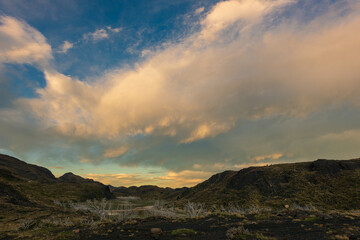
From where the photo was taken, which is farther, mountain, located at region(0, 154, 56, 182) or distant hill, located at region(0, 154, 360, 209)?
mountain, located at region(0, 154, 56, 182)

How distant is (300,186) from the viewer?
82.2 metres

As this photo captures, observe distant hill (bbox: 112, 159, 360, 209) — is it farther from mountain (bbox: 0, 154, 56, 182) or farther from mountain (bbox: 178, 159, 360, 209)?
mountain (bbox: 0, 154, 56, 182)

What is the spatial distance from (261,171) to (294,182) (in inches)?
787

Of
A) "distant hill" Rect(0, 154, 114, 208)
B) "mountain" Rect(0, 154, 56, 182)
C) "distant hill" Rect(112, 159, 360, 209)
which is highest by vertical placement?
"mountain" Rect(0, 154, 56, 182)

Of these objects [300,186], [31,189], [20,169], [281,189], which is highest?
[20,169]

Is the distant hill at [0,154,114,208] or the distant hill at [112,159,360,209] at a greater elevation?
the distant hill at [0,154,114,208]

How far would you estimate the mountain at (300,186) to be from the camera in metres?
69.4

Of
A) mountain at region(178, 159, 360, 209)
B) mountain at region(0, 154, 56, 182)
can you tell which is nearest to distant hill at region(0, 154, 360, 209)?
mountain at region(178, 159, 360, 209)

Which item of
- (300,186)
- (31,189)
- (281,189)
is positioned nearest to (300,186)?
(300,186)

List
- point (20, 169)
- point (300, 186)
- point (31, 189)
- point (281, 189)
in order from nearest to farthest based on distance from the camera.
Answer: point (300, 186), point (281, 189), point (31, 189), point (20, 169)

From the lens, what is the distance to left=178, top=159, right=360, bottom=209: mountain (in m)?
69.4

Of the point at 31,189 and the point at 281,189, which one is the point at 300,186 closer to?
the point at 281,189

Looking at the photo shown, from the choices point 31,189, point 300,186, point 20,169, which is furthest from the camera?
point 20,169

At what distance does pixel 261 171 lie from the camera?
346 ft
